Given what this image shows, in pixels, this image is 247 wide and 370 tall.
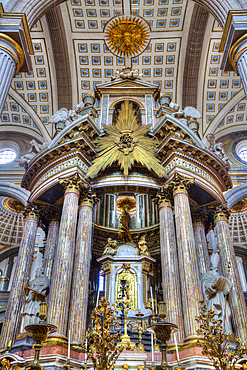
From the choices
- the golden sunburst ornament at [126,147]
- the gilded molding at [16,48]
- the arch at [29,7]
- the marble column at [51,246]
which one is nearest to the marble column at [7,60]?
the gilded molding at [16,48]

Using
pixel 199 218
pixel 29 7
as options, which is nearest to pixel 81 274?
pixel 199 218

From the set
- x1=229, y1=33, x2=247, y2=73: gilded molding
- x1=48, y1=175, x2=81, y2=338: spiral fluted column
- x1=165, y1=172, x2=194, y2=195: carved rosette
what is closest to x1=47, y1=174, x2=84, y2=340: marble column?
x1=48, y1=175, x2=81, y2=338: spiral fluted column

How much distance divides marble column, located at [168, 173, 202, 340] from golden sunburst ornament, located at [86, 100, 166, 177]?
901 millimetres

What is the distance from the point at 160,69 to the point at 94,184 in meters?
10.7

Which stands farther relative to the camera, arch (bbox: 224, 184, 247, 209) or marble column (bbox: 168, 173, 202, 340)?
arch (bbox: 224, 184, 247, 209)

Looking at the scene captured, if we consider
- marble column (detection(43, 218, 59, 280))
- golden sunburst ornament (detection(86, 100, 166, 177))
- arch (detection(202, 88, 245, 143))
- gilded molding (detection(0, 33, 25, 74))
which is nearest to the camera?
gilded molding (detection(0, 33, 25, 74))

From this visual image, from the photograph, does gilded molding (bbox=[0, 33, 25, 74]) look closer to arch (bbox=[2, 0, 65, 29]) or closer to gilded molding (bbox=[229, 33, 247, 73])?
arch (bbox=[2, 0, 65, 29])

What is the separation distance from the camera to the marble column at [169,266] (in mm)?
9367

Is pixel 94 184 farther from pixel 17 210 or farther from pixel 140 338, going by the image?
pixel 17 210

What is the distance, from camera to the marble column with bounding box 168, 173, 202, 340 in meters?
9.04

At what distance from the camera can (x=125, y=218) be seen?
13.7 metres

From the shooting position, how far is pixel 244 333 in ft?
33.0

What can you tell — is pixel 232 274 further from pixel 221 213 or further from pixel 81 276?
pixel 81 276

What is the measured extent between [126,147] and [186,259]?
4.68m
